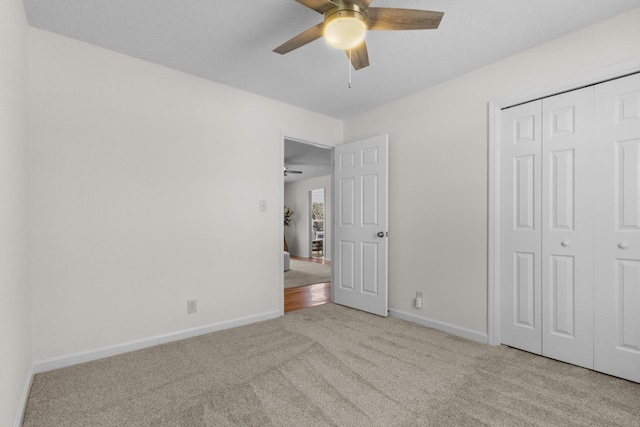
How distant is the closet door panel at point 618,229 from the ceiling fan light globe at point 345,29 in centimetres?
189

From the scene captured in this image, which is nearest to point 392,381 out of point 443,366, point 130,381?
point 443,366

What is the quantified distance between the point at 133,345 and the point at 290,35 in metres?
2.79

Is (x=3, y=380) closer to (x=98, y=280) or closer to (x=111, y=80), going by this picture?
(x=98, y=280)

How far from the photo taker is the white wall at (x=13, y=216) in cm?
138

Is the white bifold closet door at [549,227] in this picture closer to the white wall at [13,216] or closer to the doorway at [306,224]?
the doorway at [306,224]

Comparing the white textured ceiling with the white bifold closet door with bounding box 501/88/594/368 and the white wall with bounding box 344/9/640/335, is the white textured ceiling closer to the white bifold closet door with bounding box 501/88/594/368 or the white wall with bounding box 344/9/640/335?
the white wall with bounding box 344/9/640/335

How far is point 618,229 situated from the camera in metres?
2.15

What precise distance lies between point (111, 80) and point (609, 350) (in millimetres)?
4290

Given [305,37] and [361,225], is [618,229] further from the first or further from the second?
[305,37]

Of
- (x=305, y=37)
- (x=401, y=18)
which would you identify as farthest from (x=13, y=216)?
(x=401, y=18)

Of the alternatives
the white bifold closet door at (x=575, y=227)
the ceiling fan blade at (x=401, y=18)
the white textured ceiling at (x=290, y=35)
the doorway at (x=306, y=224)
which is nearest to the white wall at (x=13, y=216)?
the white textured ceiling at (x=290, y=35)

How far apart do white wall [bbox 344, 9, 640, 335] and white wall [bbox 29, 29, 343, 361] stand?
1.45 metres

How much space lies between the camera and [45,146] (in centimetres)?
225

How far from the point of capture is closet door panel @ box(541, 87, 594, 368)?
228 cm
